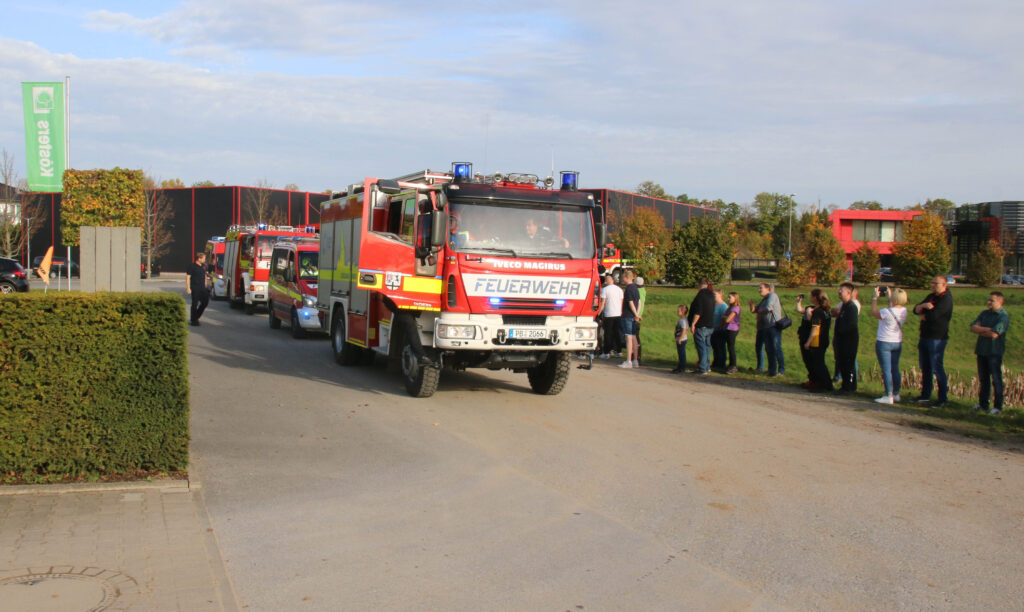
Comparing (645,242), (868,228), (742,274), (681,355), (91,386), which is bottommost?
(681,355)

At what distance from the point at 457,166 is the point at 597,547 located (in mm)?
6715

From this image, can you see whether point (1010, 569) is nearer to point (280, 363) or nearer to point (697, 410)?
point (697, 410)

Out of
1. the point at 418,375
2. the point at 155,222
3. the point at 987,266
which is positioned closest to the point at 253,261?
the point at 418,375

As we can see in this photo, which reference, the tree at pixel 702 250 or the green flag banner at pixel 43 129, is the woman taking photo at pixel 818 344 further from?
the green flag banner at pixel 43 129

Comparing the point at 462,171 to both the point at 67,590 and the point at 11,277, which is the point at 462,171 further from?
the point at 11,277

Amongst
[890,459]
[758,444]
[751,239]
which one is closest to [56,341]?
[758,444]

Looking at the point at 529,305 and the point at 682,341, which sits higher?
the point at 529,305

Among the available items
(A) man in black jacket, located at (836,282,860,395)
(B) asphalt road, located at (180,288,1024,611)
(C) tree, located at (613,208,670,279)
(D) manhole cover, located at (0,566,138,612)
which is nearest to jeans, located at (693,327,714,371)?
(A) man in black jacket, located at (836,282,860,395)

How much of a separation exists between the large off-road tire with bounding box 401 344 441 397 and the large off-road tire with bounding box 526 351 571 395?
1.47 m

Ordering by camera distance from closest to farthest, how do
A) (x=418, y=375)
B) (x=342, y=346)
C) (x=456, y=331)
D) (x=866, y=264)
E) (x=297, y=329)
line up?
(x=456, y=331) → (x=418, y=375) → (x=342, y=346) → (x=297, y=329) → (x=866, y=264)

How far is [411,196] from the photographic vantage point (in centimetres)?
1191

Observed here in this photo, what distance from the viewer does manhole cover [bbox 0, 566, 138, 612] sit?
178 inches

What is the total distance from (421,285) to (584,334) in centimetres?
227

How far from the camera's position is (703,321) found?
1530cm
